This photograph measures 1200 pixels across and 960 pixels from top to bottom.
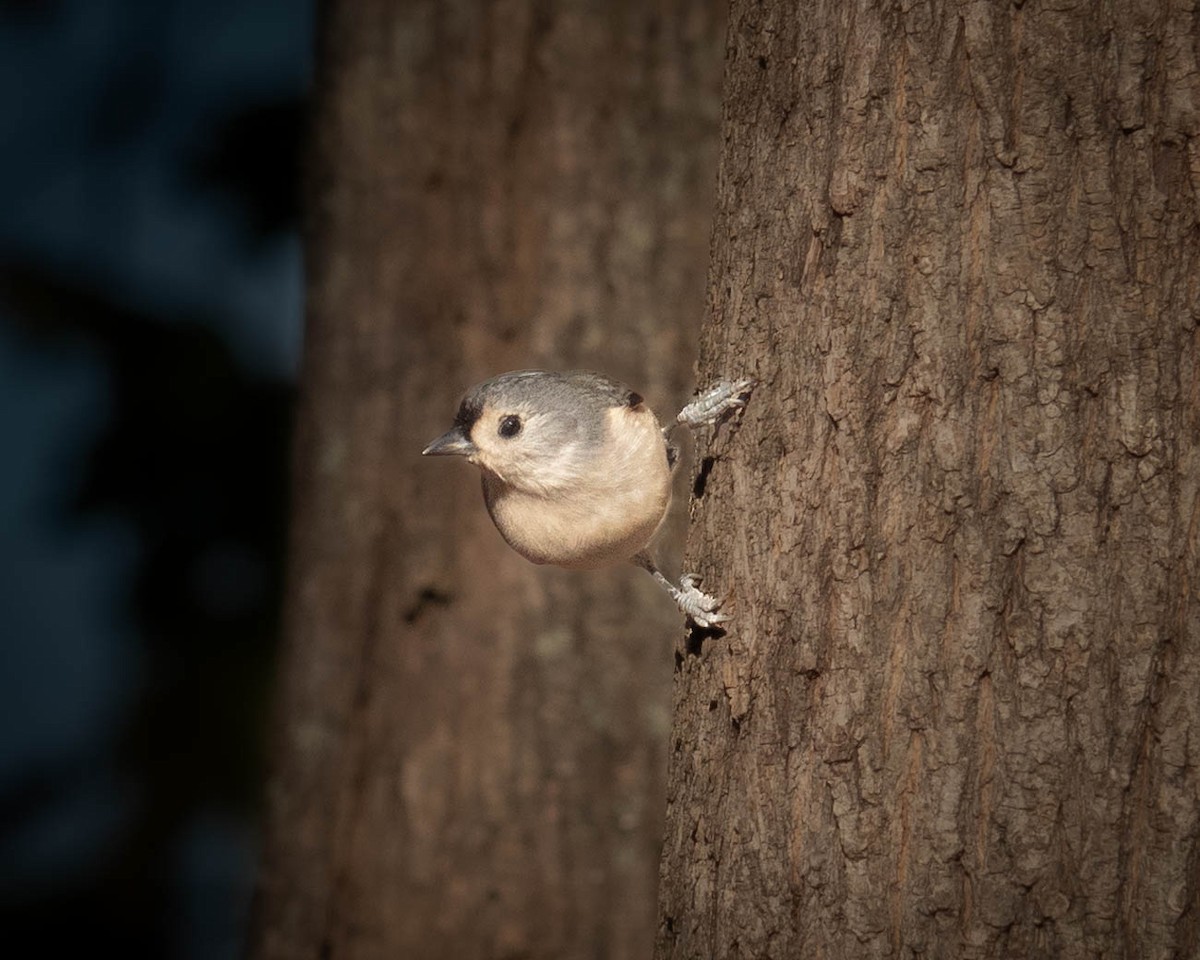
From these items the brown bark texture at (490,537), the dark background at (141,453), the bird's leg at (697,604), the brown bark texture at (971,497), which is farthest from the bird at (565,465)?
the dark background at (141,453)

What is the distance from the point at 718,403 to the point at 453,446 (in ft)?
1.51

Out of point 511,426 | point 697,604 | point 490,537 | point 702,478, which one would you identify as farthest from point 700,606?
point 490,537

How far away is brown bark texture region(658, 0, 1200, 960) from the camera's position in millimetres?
1250

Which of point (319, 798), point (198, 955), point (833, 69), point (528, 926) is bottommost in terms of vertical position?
point (198, 955)

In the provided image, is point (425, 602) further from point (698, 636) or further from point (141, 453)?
point (698, 636)

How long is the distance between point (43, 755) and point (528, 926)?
2.21 metres

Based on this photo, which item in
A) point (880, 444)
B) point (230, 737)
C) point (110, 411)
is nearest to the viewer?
point (880, 444)

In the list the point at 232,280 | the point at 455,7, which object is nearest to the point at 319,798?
the point at 232,280

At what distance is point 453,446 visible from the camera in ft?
5.81

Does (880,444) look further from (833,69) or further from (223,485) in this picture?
(223,485)

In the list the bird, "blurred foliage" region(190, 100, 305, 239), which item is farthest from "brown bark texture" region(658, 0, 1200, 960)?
"blurred foliage" region(190, 100, 305, 239)

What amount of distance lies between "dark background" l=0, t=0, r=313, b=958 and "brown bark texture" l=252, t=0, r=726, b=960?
1.68ft

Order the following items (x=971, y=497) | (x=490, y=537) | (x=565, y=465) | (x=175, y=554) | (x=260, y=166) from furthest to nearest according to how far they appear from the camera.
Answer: (x=175, y=554) < (x=260, y=166) < (x=490, y=537) < (x=565, y=465) < (x=971, y=497)

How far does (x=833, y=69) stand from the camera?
1.42 meters
